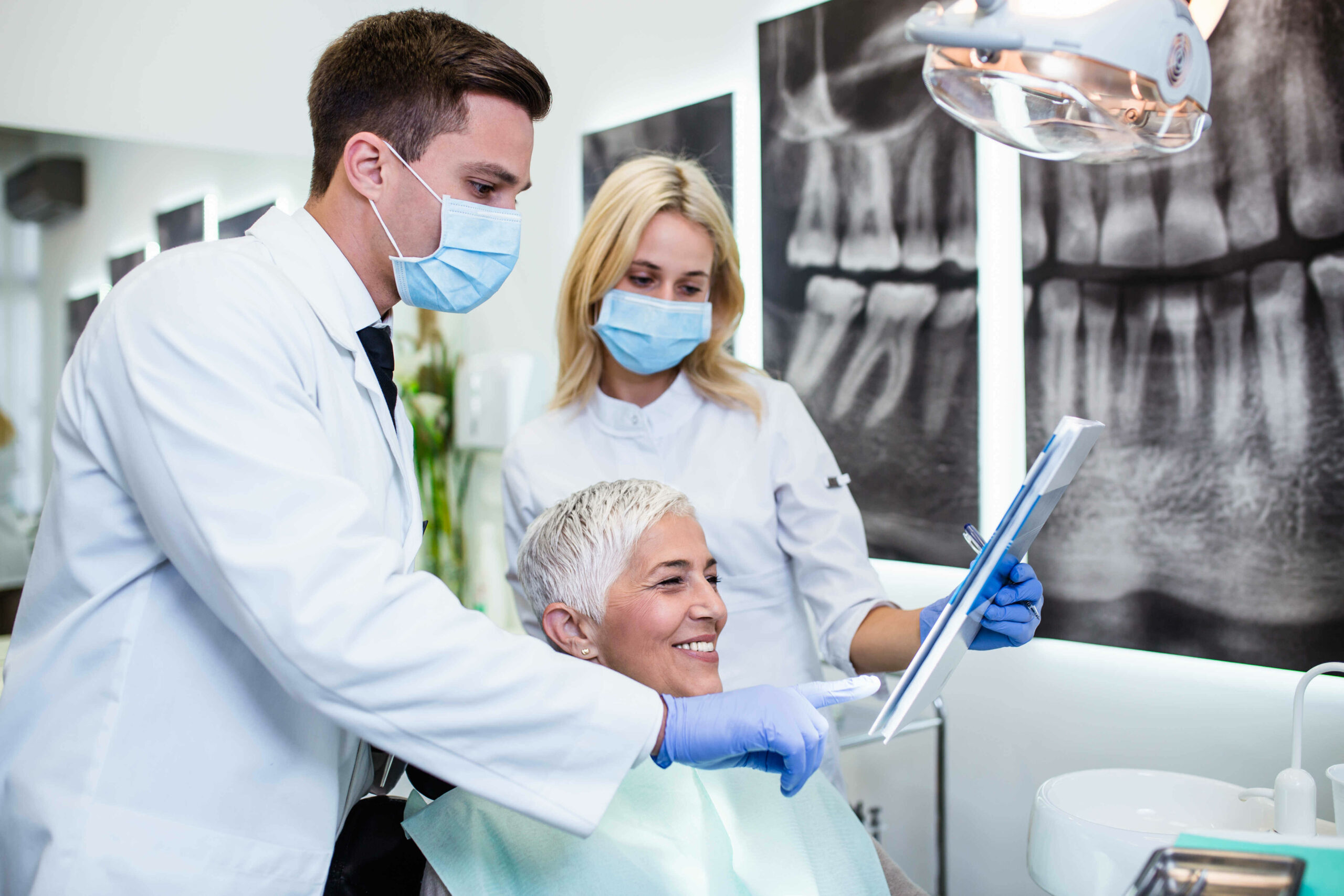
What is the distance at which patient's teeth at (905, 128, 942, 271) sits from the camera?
2254 mm

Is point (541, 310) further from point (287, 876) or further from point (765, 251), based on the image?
point (287, 876)

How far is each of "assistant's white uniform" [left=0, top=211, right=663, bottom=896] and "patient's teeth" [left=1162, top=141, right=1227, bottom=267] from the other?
1.43 m

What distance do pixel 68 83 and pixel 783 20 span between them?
6.95ft

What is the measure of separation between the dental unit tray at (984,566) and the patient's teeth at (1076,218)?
1037 mm

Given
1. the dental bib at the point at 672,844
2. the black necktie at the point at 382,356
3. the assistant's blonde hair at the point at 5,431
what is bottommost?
the dental bib at the point at 672,844

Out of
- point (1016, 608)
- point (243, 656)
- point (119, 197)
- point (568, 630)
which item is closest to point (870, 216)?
point (1016, 608)

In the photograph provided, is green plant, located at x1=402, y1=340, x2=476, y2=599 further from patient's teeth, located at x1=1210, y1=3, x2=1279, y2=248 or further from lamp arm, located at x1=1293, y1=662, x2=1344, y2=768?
lamp arm, located at x1=1293, y1=662, x2=1344, y2=768

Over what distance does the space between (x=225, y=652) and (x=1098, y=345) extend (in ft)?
5.54

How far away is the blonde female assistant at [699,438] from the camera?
176 cm

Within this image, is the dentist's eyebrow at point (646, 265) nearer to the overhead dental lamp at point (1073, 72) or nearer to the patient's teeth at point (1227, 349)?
the overhead dental lamp at point (1073, 72)

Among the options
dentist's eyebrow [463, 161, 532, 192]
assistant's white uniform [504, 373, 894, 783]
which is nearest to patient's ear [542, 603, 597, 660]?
assistant's white uniform [504, 373, 894, 783]

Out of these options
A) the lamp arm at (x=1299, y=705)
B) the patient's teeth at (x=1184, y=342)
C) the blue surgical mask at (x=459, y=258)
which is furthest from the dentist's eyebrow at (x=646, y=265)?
the lamp arm at (x=1299, y=705)

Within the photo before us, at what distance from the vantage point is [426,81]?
1.20m

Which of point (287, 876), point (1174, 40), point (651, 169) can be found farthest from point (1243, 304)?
point (287, 876)
